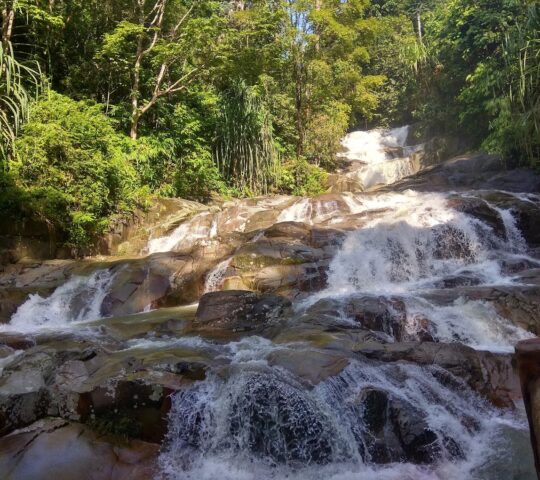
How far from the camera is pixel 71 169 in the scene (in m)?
11.8

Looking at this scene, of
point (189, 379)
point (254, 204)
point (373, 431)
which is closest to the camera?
point (373, 431)

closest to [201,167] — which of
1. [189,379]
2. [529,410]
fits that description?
[189,379]

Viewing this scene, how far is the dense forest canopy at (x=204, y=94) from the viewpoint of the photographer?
466 inches

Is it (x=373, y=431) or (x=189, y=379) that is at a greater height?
(x=189, y=379)

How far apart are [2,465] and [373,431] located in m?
3.19

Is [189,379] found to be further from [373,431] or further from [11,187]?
[11,187]

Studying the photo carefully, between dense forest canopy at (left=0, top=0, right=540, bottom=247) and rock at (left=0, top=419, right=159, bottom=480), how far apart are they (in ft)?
26.3

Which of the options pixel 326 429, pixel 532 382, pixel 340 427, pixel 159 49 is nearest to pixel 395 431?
pixel 340 427

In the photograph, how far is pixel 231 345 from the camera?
20.2ft

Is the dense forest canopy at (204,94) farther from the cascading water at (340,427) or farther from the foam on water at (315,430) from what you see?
the foam on water at (315,430)

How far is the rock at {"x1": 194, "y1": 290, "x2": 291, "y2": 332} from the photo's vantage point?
7012mm

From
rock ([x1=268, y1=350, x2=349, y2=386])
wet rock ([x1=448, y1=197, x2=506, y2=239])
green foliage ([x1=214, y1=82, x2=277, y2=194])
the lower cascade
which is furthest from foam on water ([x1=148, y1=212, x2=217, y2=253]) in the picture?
rock ([x1=268, y1=350, x2=349, y2=386])

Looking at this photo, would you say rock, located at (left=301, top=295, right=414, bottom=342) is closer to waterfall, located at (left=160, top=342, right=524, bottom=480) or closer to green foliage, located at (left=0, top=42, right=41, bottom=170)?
waterfall, located at (left=160, top=342, right=524, bottom=480)

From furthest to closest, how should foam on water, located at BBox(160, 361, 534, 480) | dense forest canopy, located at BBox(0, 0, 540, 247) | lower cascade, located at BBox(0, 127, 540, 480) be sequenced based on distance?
1. dense forest canopy, located at BBox(0, 0, 540, 247)
2. lower cascade, located at BBox(0, 127, 540, 480)
3. foam on water, located at BBox(160, 361, 534, 480)
